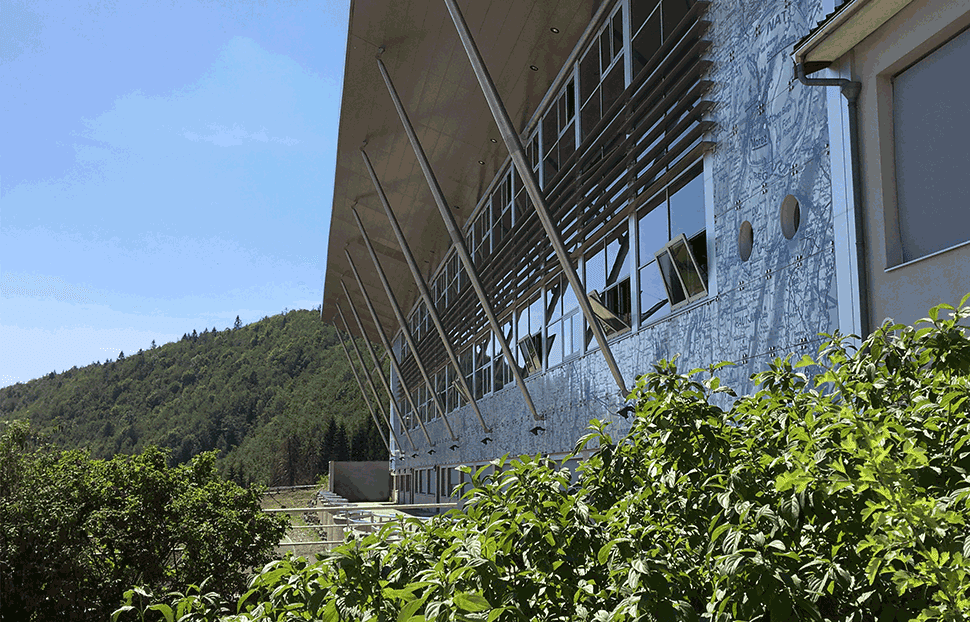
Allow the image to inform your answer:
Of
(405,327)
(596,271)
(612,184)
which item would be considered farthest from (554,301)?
(405,327)

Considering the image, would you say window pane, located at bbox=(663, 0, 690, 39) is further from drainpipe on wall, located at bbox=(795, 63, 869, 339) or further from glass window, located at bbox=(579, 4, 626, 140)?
drainpipe on wall, located at bbox=(795, 63, 869, 339)

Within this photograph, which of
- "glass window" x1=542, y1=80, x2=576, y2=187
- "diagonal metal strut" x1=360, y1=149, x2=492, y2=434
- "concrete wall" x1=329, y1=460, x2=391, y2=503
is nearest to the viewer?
"glass window" x1=542, y1=80, x2=576, y2=187

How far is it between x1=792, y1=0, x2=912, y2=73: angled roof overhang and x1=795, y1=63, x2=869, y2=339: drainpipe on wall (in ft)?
0.86

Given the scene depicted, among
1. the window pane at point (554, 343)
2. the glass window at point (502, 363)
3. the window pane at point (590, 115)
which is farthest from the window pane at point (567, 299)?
the glass window at point (502, 363)

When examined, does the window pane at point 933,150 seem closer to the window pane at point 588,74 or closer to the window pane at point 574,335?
the window pane at point 588,74

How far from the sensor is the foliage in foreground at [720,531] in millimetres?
2021

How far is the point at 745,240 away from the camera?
8.77 meters

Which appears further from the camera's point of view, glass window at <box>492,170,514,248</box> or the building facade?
glass window at <box>492,170,514,248</box>

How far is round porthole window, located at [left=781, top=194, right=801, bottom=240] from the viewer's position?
784 cm

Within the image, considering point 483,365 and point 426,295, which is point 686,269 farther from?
point 483,365

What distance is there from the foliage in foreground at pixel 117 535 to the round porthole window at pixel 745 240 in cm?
788

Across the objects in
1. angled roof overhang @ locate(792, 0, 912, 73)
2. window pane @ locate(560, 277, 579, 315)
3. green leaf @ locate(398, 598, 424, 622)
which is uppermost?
angled roof overhang @ locate(792, 0, 912, 73)

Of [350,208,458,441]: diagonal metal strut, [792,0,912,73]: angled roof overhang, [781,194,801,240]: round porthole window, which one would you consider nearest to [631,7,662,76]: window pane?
[792,0,912,73]: angled roof overhang

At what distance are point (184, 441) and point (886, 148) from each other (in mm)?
152225
